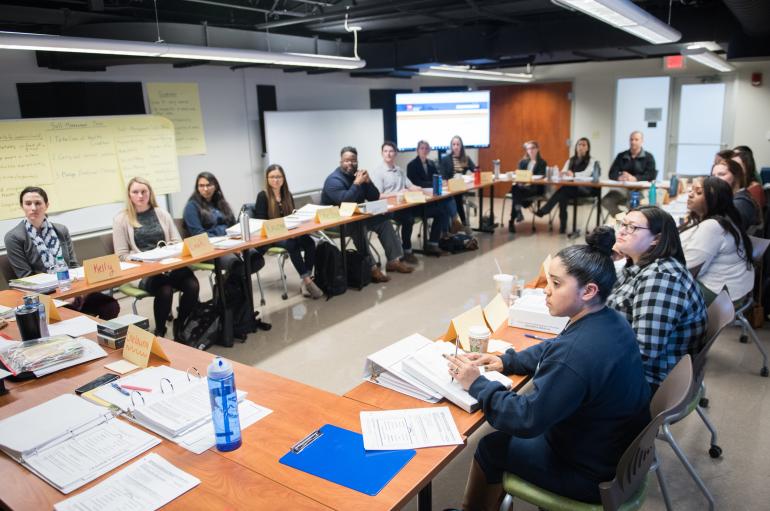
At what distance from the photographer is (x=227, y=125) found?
6.61 m

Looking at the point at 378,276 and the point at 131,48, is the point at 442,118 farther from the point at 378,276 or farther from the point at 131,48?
the point at 131,48

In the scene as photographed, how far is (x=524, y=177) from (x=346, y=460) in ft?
21.3

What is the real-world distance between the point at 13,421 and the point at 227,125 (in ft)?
17.3

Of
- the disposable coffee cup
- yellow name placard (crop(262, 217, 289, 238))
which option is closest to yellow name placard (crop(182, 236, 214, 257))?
yellow name placard (crop(262, 217, 289, 238))

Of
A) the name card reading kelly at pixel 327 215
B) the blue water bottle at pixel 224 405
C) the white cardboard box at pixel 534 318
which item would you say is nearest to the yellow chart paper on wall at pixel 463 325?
the white cardboard box at pixel 534 318

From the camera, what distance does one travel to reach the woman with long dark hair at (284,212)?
5.11m

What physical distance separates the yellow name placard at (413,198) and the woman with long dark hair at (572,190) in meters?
2.38

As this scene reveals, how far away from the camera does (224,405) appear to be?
1595mm

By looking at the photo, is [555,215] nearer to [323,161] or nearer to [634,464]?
[323,161]

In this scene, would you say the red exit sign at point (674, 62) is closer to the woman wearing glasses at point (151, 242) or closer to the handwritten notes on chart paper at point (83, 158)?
the handwritten notes on chart paper at point (83, 158)

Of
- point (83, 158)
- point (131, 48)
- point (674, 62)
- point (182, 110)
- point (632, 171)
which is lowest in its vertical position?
point (632, 171)

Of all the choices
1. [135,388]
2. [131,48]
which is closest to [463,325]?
[135,388]

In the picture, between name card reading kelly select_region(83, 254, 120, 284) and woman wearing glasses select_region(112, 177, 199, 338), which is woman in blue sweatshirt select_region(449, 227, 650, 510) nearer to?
name card reading kelly select_region(83, 254, 120, 284)

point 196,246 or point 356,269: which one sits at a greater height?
point 196,246
